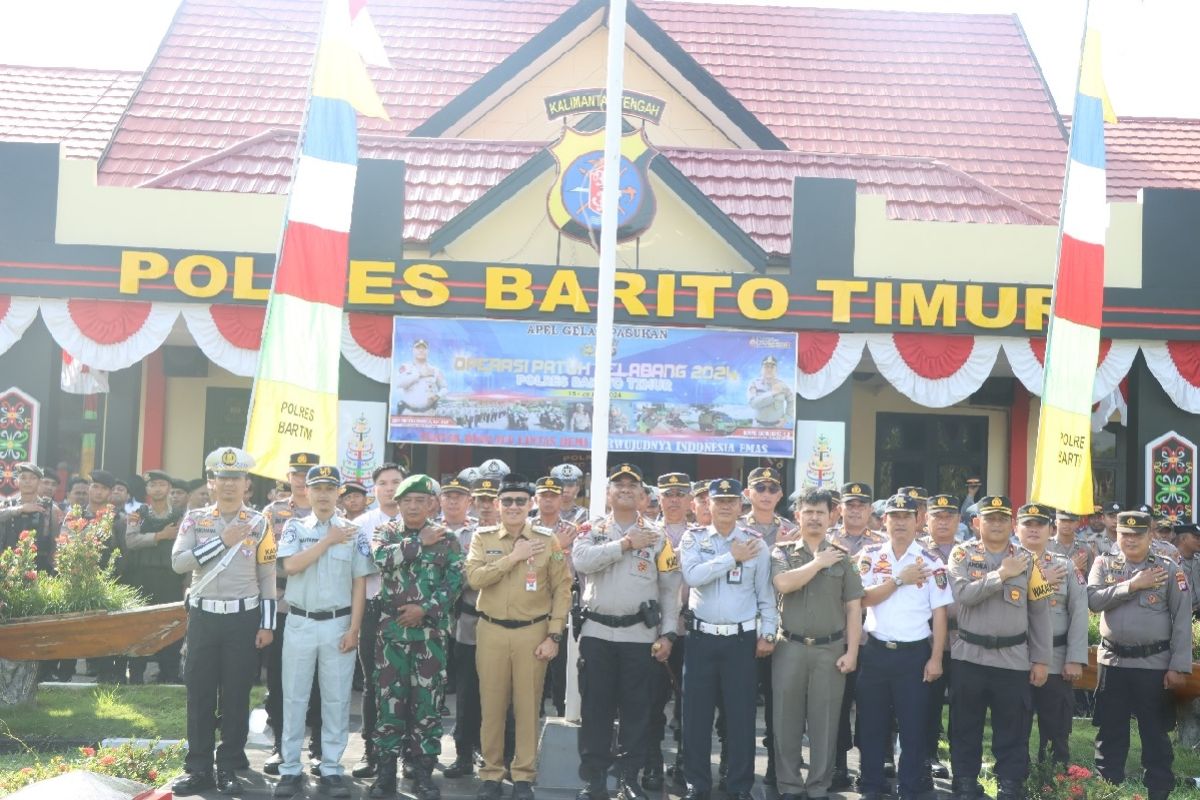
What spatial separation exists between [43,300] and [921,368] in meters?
9.25

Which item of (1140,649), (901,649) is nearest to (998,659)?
(901,649)

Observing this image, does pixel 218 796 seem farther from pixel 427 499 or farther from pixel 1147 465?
pixel 1147 465

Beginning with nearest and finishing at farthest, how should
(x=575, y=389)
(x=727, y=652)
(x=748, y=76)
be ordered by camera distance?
(x=727, y=652), (x=575, y=389), (x=748, y=76)

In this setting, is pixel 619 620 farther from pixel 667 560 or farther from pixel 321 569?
pixel 321 569

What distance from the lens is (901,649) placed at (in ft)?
25.2

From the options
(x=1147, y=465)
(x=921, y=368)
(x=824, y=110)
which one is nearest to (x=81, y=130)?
(x=824, y=110)

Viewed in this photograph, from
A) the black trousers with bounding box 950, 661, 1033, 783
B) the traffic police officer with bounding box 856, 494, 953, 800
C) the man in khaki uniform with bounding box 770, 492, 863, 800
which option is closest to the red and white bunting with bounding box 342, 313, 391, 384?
the man in khaki uniform with bounding box 770, 492, 863, 800

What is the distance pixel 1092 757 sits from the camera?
30.6ft

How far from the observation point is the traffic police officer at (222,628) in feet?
25.0

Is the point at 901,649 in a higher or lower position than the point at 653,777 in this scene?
higher

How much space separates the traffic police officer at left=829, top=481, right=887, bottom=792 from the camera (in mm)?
8430

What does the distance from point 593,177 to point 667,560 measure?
6603 mm

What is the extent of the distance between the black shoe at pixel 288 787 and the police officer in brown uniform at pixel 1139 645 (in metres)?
5.17

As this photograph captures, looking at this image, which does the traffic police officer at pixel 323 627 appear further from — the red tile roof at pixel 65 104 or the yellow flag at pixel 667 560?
the red tile roof at pixel 65 104
